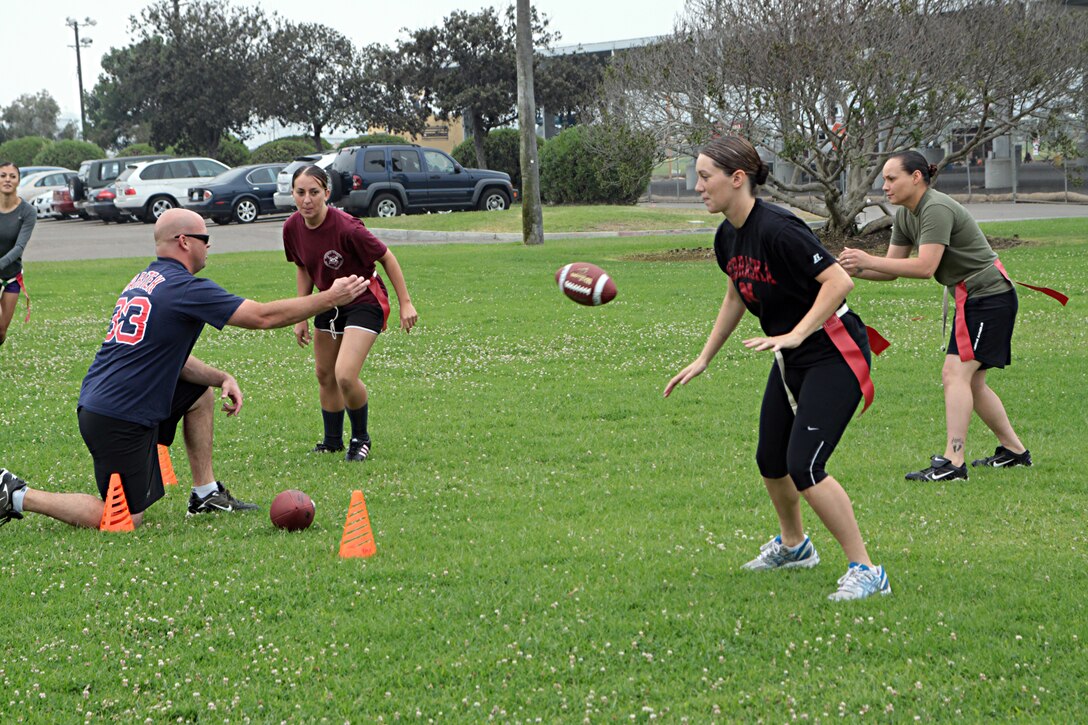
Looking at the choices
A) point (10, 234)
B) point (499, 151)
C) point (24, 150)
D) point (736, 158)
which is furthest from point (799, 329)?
point (24, 150)

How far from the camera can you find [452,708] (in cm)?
437

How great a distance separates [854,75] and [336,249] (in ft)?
47.5

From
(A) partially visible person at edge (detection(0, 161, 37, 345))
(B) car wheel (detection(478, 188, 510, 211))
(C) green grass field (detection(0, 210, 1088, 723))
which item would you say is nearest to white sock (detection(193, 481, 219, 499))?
(C) green grass field (detection(0, 210, 1088, 723))

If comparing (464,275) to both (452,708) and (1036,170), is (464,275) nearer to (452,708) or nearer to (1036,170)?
(452,708)

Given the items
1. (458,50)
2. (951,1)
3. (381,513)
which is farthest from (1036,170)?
(381,513)

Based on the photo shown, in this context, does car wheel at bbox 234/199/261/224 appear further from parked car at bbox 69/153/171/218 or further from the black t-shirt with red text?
the black t-shirt with red text

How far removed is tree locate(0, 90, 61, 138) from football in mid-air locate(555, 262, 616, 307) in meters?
111

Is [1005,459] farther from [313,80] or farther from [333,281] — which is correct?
[313,80]

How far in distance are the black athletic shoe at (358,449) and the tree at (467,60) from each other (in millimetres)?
44124

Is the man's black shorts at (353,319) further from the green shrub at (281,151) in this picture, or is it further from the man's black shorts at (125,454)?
→ the green shrub at (281,151)

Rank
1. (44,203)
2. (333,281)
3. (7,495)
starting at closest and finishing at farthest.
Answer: (7,495) < (333,281) < (44,203)

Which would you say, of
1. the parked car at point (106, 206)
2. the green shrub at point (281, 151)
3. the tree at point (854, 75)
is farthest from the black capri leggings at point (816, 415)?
the green shrub at point (281, 151)

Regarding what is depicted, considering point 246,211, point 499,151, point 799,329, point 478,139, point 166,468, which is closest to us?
point 799,329

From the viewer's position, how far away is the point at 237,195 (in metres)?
35.9
